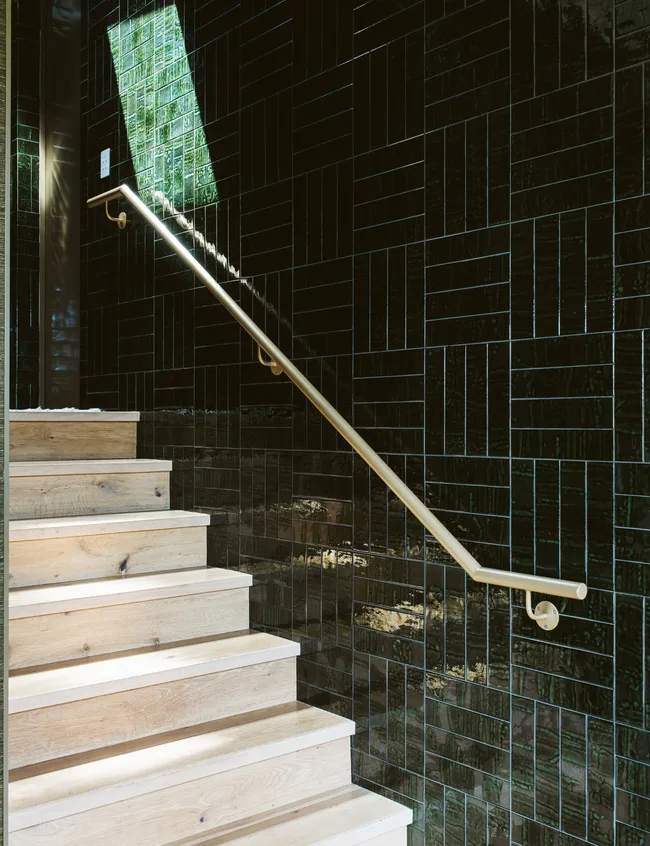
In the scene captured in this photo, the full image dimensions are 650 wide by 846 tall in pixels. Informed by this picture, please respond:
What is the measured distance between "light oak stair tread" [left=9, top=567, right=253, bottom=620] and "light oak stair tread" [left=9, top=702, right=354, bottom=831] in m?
0.42

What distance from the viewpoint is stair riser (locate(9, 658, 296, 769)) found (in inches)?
82.8

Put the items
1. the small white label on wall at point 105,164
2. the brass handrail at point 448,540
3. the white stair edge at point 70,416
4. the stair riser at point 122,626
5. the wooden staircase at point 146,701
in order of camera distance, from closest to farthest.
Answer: the brass handrail at point 448,540 < the wooden staircase at point 146,701 < the stair riser at point 122,626 < the white stair edge at point 70,416 < the small white label on wall at point 105,164

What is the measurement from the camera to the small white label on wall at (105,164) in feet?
12.4

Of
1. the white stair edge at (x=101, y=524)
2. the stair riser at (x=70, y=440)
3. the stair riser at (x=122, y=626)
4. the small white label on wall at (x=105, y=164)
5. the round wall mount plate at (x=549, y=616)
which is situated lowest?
the stair riser at (x=122, y=626)

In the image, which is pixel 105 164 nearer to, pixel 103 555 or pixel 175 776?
pixel 103 555

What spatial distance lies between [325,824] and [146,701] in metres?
0.58

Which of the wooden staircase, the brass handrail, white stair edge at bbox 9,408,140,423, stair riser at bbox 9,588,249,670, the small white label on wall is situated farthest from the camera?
the small white label on wall

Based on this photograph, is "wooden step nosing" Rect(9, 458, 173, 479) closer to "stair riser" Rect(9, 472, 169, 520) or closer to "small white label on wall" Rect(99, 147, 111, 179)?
"stair riser" Rect(9, 472, 169, 520)

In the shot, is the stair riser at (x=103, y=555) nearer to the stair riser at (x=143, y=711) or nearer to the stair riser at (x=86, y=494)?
the stair riser at (x=86, y=494)

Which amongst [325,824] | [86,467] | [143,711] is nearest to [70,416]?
[86,467]

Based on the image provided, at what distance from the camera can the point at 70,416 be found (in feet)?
10.8

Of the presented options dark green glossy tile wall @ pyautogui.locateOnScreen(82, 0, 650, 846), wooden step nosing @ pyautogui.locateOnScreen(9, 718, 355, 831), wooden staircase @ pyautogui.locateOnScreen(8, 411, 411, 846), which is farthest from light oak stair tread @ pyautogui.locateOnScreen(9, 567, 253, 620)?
wooden step nosing @ pyautogui.locateOnScreen(9, 718, 355, 831)

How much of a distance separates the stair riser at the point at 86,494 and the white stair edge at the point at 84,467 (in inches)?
0.7

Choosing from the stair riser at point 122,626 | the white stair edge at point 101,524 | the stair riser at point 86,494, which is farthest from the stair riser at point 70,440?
the stair riser at point 122,626
